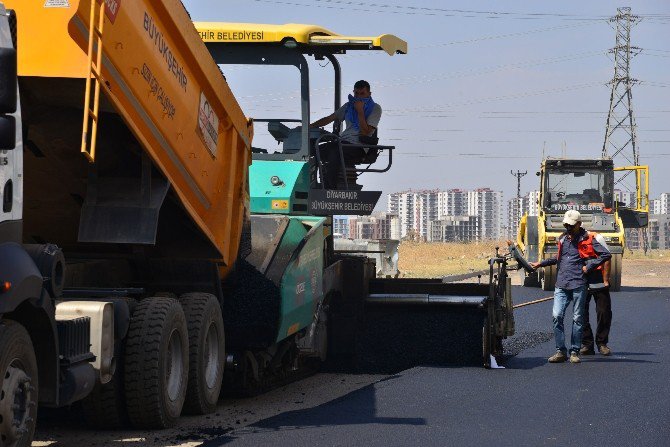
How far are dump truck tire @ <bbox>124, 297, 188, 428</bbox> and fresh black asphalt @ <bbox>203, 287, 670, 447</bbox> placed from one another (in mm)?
557

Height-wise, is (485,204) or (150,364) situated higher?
(485,204)

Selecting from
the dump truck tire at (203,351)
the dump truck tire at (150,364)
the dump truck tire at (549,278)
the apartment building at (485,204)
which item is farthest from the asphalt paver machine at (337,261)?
the apartment building at (485,204)

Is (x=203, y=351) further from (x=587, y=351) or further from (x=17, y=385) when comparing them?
(x=587, y=351)

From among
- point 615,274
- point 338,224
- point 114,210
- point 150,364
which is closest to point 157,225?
point 114,210

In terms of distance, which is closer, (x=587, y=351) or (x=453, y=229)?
(x=587, y=351)

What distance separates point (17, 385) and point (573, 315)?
7.89m

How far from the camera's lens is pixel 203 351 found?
8523 millimetres

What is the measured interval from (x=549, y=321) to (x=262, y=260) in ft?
30.0

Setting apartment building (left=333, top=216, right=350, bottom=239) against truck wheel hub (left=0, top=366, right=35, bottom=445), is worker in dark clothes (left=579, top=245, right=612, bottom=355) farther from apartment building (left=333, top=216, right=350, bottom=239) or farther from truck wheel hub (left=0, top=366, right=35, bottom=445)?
truck wheel hub (left=0, top=366, right=35, bottom=445)

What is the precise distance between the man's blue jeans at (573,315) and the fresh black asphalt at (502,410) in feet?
0.88

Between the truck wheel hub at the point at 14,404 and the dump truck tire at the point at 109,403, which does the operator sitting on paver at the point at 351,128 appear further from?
the truck wheel hub at the point at 14,404

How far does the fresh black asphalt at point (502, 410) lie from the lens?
740 cm

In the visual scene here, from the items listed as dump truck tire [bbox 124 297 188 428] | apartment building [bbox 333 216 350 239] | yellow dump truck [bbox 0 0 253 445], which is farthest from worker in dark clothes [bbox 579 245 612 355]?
dump truck tire [bbox 124 297 188 428]

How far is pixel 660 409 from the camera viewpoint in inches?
344
